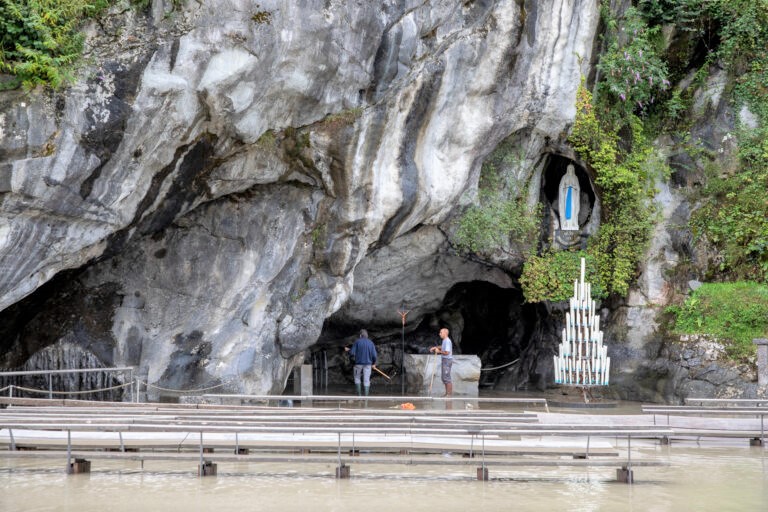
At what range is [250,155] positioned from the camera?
14.4 meters

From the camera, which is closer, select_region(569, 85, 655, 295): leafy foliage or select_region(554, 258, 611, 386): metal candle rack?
select_region(554, 258, 611, 386): metal candle rack

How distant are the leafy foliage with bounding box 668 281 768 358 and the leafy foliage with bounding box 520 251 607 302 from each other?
6.38 ft

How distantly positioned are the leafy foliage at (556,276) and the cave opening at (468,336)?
9.10 feet

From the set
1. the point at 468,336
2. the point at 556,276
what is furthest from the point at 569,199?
the point at 468,336

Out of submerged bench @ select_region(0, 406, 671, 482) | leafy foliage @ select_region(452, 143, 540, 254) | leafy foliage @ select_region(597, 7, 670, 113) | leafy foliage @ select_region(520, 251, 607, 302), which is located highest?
leafy foliage @ select_region(597, 7, 670, 113)

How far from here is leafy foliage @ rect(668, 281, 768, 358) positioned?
52.7 ft

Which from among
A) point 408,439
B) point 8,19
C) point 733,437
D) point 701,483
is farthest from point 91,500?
point 733,437

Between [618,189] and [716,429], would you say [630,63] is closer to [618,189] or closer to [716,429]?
[618,189]

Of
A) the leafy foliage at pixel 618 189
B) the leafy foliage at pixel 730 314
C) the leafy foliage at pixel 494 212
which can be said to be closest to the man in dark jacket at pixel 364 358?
the leafy foliage at pixel 494 212

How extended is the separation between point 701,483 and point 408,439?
9.84 feet

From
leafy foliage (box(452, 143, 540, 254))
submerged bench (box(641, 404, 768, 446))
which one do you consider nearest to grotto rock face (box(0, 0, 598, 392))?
leafy foliage (box(452, 143, 540, 254))

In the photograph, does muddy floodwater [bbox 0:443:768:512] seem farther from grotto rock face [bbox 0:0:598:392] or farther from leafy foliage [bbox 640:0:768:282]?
leafy foliage [bbox 640:0:768:282]

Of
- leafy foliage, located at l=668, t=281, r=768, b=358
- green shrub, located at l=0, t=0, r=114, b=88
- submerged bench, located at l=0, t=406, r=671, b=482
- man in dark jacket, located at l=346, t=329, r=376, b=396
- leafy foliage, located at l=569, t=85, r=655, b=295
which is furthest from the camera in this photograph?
leafy foliage, located at l=569, t=85, r=655, b=295

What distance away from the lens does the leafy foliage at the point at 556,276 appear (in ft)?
60.5
